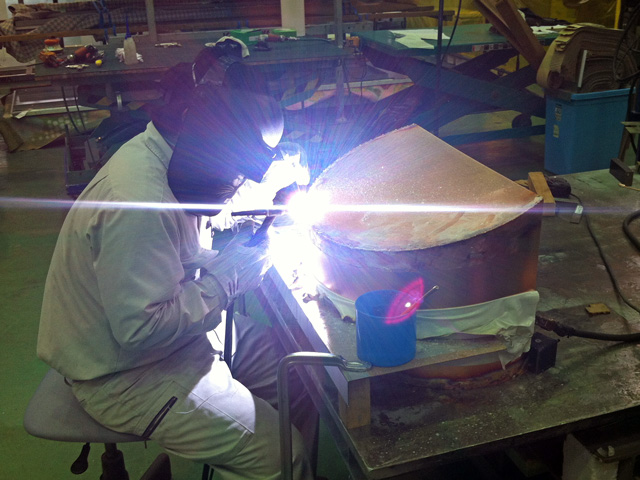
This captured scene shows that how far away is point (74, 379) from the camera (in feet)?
4.82

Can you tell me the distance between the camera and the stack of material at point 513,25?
150 inches

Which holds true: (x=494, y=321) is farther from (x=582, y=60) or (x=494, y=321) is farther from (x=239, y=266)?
(x=582, y=60)

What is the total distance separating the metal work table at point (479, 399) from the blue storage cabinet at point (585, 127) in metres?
2.49

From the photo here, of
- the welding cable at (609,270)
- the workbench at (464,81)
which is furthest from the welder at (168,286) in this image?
the workbench at (464,81)

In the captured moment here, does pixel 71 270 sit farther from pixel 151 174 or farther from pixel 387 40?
pixel 387 40

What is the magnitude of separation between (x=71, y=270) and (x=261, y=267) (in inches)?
20.3

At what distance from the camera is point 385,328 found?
116cm

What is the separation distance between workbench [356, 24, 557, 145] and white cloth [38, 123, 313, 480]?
3.24 meters

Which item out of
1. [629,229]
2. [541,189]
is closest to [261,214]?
[541,189]

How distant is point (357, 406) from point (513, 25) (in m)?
3.52

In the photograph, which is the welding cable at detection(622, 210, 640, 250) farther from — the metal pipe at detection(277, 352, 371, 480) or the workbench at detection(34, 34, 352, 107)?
the workbench at detection(34, 34, 352, 107)

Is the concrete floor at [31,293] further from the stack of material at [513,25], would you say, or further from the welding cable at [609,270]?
the welding cable at [609,270]

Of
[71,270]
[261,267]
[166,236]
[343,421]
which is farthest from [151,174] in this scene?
[343,421]

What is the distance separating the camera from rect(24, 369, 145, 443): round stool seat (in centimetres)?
144
